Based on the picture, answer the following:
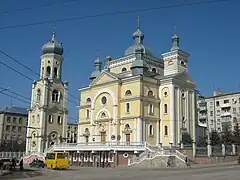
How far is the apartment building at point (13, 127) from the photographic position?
85.8 m

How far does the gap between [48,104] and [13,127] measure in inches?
1242

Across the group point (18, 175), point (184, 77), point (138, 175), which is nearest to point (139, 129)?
point (184, 77)

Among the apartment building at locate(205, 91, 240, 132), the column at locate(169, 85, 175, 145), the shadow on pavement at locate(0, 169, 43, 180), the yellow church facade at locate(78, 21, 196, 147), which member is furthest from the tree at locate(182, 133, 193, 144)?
the shadow on pavement at locate(0, 169, 43, 180)

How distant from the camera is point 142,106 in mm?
47281

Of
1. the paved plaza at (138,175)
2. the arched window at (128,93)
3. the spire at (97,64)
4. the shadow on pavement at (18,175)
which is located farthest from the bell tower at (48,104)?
the paved plaza at (138,175)

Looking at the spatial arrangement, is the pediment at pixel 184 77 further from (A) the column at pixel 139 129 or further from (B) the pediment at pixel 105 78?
(B) the pediment at pixel 105 78

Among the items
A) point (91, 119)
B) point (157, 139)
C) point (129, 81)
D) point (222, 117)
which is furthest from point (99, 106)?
point (222, 117)

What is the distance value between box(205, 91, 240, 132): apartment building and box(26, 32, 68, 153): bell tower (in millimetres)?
33129

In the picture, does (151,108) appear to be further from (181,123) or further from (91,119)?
(91,119)

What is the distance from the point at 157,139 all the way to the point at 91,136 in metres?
10.5

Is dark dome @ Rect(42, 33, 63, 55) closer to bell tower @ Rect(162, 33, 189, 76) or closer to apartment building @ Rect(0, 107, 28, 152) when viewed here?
bell tower @ Rect(162, 33, 189, 76)

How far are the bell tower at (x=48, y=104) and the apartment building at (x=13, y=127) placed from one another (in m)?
22.4

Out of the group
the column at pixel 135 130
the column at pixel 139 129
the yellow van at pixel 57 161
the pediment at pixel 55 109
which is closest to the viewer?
the yellow van at pixel 57 161

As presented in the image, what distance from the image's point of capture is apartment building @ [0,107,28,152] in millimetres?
85750
